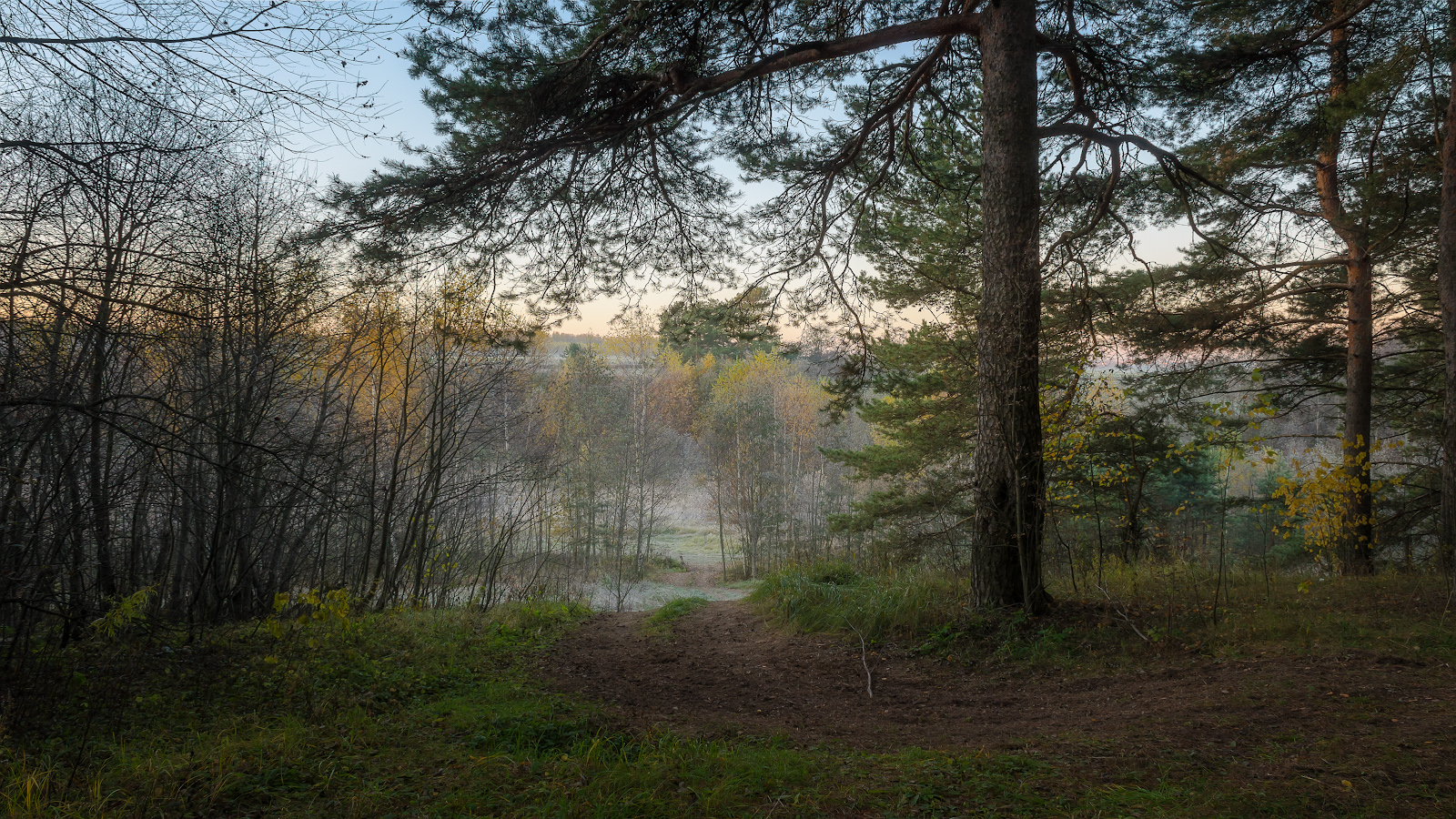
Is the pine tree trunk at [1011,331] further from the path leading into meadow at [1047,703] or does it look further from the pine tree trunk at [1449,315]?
the pine tree trunk at [1449,315]

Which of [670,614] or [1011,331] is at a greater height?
[1011,331]

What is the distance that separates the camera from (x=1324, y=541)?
7121 mm

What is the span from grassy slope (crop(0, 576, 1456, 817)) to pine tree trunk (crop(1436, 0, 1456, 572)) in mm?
1454

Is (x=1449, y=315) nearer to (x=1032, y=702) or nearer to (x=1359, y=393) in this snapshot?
(x=1359, y=393)

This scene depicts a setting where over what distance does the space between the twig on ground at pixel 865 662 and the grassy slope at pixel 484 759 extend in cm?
→ 97

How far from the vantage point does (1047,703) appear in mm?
3998

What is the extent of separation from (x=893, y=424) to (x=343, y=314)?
8.73m

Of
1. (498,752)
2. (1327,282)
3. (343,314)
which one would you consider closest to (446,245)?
(343,314)

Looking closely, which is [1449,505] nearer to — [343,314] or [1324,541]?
[1324,541]

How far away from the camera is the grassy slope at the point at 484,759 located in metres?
2.38

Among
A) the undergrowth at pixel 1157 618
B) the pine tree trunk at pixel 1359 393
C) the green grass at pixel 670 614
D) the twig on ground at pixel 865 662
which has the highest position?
the pine tree trunk at pixel 1359 393

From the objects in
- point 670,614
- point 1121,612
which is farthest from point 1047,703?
point 670,614

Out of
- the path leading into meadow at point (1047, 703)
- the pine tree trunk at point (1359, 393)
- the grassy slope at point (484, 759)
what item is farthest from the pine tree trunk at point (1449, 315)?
the path leading into meadow at point (1047, 703)

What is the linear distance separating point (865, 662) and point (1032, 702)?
1.34 meters
